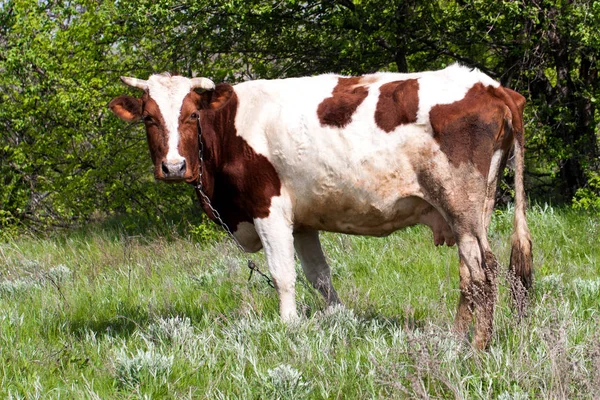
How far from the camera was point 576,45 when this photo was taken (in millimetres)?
9773

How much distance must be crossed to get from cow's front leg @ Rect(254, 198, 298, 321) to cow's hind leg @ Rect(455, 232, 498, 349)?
119cm

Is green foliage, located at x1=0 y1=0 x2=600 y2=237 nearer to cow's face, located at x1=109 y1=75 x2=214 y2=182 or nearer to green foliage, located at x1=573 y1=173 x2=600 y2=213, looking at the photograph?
green foliage, located at x1=573 y1=173 x2=600 y2=213

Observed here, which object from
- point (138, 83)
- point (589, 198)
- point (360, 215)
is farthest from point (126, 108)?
point (589, 198)

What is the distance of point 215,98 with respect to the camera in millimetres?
5805

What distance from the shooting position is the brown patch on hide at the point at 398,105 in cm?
523

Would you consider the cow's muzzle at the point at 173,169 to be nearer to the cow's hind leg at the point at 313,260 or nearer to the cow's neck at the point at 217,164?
the cow's neck at the point at 217,164

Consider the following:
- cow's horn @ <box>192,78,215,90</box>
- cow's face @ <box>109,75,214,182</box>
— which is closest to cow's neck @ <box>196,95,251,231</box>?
cow's face @ <box>109,75,214,182</box>

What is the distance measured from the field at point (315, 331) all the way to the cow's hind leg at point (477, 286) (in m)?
0.11

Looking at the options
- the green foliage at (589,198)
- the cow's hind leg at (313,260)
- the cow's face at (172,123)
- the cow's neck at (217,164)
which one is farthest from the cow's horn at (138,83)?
the green foliage at (589,198)

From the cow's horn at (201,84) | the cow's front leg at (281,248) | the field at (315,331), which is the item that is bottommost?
the field at (315,331)

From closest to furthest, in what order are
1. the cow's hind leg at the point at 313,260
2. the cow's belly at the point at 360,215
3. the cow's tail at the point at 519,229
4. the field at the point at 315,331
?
the field at the point at 315,331 < the cow's tail at the point at 519,229 < the cow's belly at the point at 360,215 < the cow's hind leg at the point at 313,260

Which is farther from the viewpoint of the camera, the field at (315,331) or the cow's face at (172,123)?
the cow's face at (172,123)

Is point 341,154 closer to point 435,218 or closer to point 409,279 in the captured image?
point 435,218

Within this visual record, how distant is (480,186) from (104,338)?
111 inches
